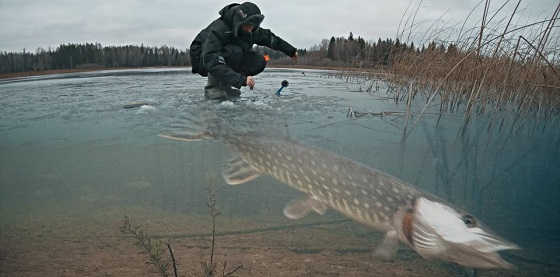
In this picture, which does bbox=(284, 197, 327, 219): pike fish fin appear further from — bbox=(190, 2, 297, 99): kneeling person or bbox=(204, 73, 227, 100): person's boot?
bbox=(204, 73, 227, 100): person's boot

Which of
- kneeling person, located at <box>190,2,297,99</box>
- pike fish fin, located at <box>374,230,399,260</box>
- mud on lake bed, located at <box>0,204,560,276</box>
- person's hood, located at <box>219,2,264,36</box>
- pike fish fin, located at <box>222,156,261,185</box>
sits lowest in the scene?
mud on lake bed, located at <box>0,204,560,276</box>

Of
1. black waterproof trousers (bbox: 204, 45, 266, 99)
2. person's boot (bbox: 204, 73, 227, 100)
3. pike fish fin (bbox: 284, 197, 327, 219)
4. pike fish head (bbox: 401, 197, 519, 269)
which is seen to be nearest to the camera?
pike fish head (bbox: 401, 197, 519, 269)

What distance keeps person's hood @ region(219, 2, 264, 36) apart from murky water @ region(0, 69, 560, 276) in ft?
3.86

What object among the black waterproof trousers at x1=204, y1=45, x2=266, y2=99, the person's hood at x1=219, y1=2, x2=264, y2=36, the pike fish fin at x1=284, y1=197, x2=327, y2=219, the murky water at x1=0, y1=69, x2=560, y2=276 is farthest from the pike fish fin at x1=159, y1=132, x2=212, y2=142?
the black waterproof trousers at x1=204, y1=45, x2=266, y2=99

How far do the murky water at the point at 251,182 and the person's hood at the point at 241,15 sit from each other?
3.86 ft

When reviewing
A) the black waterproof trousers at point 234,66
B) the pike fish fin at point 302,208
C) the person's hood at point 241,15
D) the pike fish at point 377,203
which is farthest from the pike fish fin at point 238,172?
the black waterproof trousers at point 234,66

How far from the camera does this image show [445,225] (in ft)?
3.10

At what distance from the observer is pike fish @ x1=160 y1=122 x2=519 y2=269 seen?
2.96ft

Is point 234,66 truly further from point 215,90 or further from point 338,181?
point 338,181

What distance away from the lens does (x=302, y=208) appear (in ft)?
4.17

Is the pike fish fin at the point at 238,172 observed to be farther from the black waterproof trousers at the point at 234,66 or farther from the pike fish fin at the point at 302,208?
the black waterproof trousers at the point at 234,66

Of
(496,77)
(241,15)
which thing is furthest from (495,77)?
(241,15)

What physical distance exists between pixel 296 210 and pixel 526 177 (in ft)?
3.95

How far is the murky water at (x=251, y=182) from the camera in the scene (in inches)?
41.7
